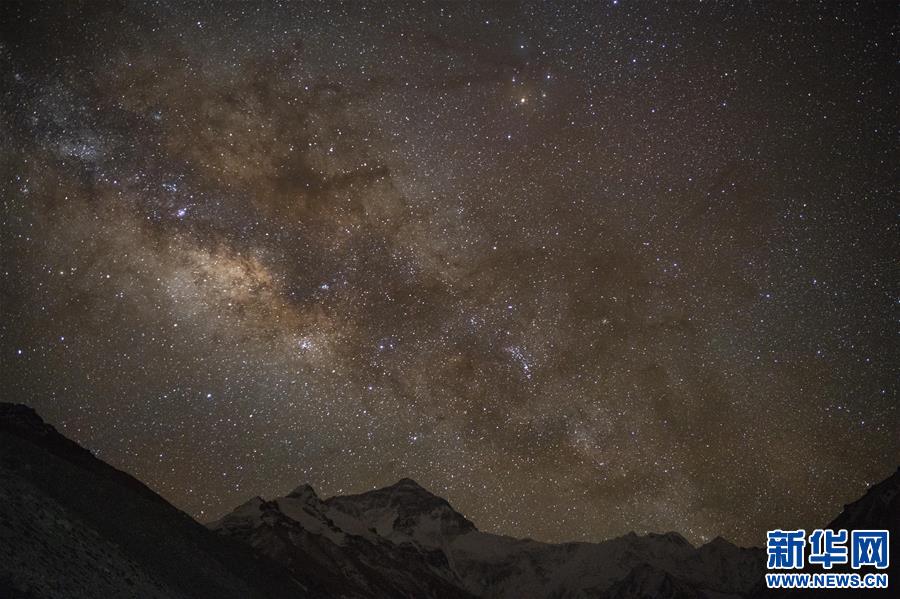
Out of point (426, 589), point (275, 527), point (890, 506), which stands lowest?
point (426, 589)

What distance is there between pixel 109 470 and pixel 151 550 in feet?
165

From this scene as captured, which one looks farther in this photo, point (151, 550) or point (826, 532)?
point (151, 550)

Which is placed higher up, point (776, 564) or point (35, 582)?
point (776, 564)

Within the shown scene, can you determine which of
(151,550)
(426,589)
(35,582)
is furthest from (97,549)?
(426,589)

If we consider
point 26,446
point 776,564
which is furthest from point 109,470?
point 776,564

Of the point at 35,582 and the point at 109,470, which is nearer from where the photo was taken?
the point at 35,582

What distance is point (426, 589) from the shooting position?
17350cm

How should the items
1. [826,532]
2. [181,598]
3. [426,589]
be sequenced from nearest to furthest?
[181,598] < [826,532] < [426,589]

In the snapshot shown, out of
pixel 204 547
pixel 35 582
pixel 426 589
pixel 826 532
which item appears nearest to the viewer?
pixel 35 582

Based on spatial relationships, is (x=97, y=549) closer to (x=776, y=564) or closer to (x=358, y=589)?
(x=776, y=564)

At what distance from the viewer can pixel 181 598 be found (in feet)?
89.6

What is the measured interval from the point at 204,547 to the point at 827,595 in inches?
3605

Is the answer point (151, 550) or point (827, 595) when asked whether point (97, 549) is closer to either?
point (151, 550)

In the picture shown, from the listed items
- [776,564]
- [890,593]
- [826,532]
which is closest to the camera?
[826,532]
